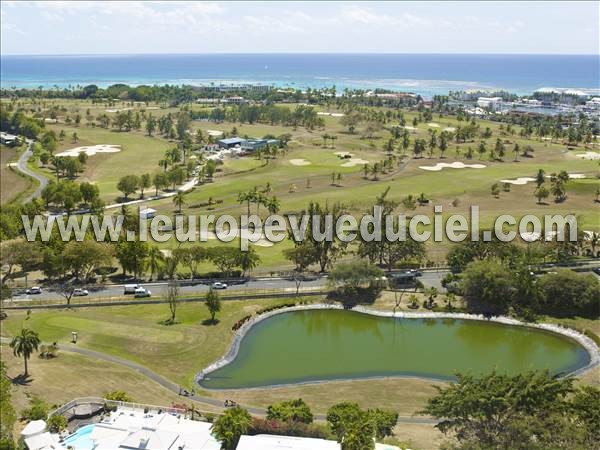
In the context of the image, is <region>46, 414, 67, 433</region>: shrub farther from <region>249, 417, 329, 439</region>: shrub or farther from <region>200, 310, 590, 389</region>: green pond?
<region>249, 417, 329, 439</region>: shrub

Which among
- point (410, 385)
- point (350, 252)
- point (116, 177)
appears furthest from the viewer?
point (116, 177)

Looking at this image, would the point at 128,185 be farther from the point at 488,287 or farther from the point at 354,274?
the point at 488,287

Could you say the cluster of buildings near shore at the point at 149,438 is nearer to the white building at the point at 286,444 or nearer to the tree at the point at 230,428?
the white building at the point at 286,444

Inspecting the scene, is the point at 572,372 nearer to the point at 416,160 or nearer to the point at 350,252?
the point at 350,252

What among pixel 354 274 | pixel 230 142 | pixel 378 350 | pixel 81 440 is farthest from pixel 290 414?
pixel 230 142

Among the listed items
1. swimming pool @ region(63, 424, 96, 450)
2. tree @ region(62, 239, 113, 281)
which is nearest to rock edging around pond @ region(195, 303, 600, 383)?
swimming pool @ region(63, 424, 96, 450)

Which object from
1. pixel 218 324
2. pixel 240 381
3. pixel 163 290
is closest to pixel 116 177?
pixel 163 290
